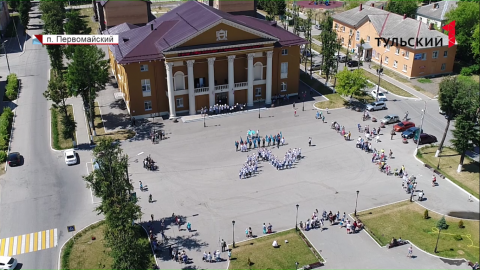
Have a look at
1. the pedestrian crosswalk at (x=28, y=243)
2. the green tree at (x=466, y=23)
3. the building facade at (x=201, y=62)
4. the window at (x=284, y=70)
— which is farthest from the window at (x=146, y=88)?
the green tree at (x=466, y=23)

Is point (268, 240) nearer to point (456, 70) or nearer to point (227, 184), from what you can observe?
point (227, 184)

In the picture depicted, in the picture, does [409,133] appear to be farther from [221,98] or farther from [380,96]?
[221,98]

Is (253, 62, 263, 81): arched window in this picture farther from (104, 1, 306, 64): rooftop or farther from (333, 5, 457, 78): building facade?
(333, 5, 457, 78): building facade

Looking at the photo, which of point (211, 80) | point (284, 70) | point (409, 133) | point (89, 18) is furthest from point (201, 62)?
point (89, 18)

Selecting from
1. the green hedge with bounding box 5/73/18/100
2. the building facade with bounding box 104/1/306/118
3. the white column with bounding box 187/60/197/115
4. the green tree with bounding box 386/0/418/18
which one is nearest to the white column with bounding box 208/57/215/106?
the building facade with bounding box 104/1/306/118

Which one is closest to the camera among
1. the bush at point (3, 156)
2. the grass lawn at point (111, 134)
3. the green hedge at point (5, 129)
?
the bush at point (3, 156)

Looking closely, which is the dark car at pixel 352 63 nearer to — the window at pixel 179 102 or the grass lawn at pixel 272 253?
the window at pixel 179 102

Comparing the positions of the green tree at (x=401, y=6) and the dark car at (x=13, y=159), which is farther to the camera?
the green tree at (x=401, y=6)

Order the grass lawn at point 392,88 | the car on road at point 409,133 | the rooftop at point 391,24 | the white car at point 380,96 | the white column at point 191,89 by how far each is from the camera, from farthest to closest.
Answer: the rooftop at point 391,24
the grass lawn at point 392,88
the white car at point 380,96
the white column at point 191,89
the car on road at point 409,133
